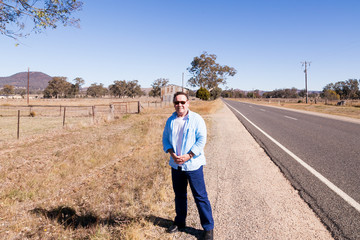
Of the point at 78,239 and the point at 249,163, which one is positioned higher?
the point at 249,163

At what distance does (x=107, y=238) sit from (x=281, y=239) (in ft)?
6.68

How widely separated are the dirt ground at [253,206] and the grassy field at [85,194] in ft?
2.16

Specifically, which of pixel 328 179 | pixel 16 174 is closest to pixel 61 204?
pixel 16 174

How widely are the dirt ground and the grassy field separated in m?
0.66

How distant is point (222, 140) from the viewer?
8.15 m

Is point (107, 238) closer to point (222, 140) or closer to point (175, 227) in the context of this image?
point (175, 227)

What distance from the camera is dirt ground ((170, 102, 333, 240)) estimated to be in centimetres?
259

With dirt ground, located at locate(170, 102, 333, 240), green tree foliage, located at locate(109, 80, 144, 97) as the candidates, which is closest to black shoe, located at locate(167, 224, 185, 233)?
dirt ground, located at locate(170, 102, 333, 240)

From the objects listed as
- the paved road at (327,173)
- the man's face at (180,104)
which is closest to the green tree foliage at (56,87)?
the paved road at (327,173)

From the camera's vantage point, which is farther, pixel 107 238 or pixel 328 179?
pixel 328 179

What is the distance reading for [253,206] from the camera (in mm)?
3195

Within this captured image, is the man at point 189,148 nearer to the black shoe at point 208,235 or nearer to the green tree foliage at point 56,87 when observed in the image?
the black shoe at point 208,235

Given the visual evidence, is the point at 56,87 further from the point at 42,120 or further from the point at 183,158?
the point at 183,158

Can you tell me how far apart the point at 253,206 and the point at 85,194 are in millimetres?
3091
